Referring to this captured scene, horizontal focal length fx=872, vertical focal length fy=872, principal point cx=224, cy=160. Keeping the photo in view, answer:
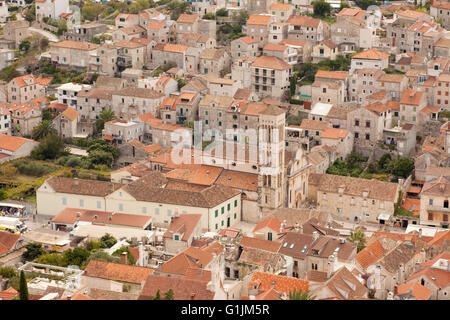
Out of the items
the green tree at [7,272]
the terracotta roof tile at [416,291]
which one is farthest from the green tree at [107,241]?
the terracotta roof tile at [416,291]

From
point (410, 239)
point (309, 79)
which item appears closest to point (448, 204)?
point (410, 239)

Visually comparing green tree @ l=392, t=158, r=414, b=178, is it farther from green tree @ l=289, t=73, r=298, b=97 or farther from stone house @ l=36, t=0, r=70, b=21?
stone house @ l=36, t=0, r=70, b=21

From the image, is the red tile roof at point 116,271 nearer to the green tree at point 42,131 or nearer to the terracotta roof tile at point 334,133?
the terracotta roof tile at point 334,133

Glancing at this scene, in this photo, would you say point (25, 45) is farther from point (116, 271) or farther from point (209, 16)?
point (116, 271)

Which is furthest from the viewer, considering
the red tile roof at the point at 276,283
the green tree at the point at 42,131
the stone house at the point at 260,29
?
the stone house at the point at 260,29

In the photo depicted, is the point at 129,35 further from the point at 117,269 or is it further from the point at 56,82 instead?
the point at 117,269
